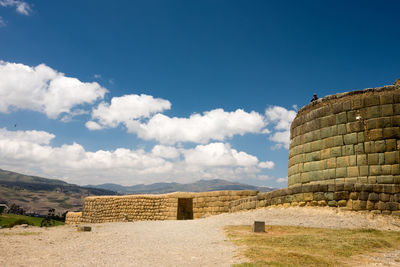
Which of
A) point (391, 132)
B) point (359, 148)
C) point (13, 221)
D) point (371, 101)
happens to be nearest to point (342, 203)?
point (359, 148)

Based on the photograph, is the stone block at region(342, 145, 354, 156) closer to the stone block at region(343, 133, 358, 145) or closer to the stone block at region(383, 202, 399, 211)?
the stone block at region(343, 133, 358, 145)

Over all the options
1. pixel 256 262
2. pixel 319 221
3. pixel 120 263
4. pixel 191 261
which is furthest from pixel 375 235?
pixel 120 263

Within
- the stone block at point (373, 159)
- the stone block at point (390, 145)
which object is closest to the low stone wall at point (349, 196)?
the stone block at point (373, 159)

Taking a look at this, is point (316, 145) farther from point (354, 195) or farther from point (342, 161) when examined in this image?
point (354, 195)

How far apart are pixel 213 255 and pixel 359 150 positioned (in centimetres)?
952

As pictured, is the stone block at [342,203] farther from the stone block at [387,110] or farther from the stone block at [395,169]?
the stone block at [387,110]

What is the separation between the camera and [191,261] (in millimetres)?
5906

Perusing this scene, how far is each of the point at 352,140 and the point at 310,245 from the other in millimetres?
7830

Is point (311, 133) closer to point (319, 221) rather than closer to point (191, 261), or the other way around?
point (319, 221)

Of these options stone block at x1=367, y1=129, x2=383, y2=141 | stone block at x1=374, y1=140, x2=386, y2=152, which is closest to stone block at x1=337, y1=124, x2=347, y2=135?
stone block at x1=367, y1=129, x2=383, y2=141

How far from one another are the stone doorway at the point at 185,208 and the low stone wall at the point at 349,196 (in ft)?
29.5

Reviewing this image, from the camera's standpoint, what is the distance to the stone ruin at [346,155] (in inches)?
449

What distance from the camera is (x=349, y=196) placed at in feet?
37.6

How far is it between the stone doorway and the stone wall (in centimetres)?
26
